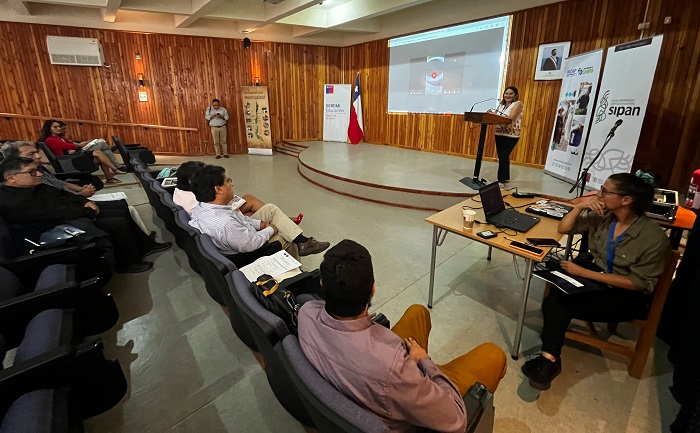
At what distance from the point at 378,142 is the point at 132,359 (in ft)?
26.7

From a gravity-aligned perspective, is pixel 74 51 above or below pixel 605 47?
above

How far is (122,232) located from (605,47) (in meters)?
6.54

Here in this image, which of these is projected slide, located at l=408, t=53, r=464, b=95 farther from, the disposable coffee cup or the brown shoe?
the disposable coffee cup

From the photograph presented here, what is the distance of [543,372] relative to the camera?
1770 millimetres

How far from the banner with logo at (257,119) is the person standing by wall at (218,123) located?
0.65m

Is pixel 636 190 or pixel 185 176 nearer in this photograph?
pixel 636 190

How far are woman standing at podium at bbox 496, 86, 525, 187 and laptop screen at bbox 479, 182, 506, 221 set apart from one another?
255 centimetres

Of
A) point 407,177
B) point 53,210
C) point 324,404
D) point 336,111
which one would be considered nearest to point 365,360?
point 324,404

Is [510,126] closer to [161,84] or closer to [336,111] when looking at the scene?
[336,111]

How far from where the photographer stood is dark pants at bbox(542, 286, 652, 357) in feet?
5.77

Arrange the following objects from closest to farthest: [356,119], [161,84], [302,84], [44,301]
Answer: [44,301], [161,84], [356,119], [302,84]

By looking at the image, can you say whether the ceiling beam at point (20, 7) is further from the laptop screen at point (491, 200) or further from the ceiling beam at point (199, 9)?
the laptop screen at point (491, 200)

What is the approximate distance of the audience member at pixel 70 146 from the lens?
5.34m

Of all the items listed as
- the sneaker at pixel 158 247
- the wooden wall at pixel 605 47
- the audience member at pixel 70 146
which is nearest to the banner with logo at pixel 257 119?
the audience member at pixel 70 146
